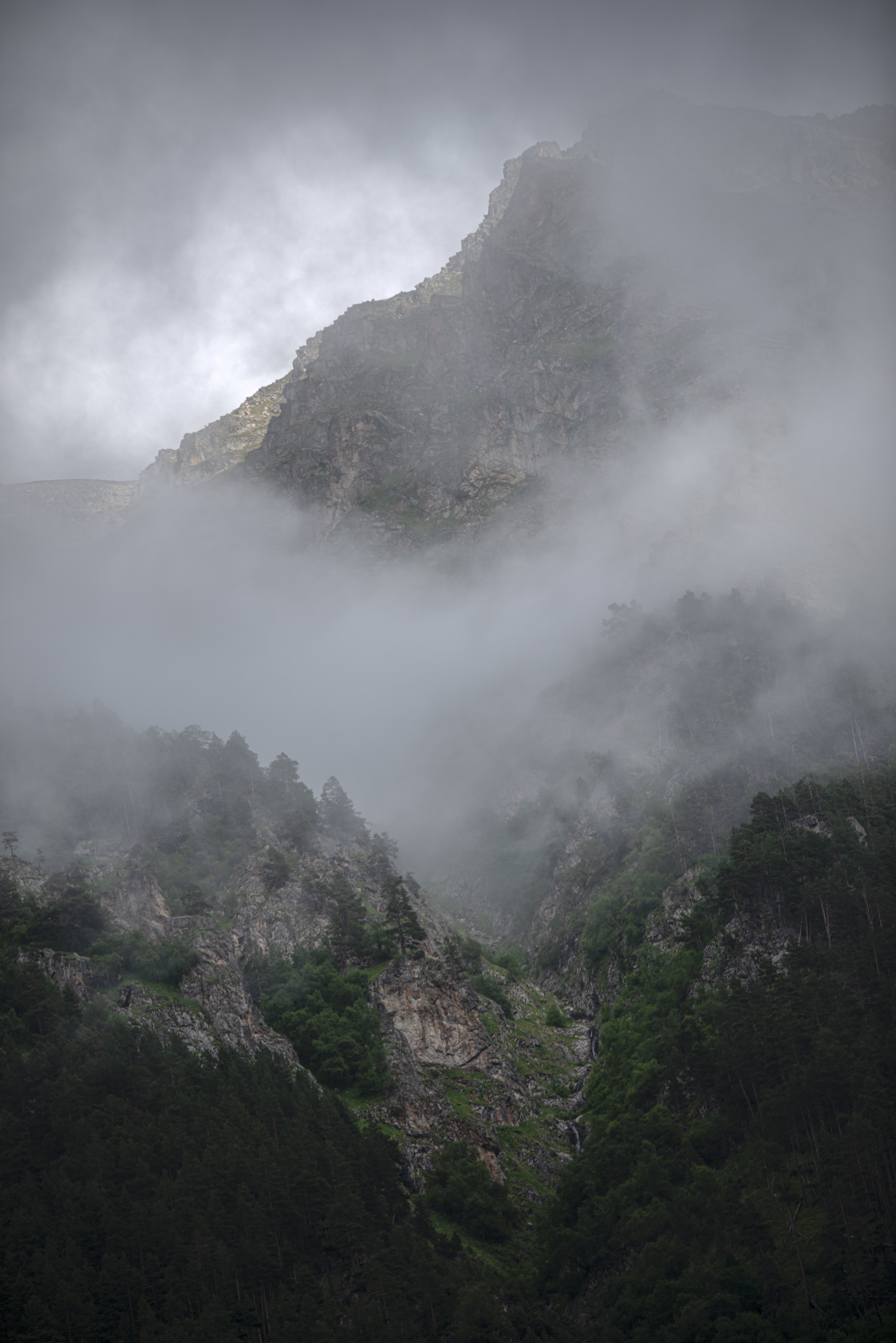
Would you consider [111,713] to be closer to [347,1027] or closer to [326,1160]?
[347,1027]

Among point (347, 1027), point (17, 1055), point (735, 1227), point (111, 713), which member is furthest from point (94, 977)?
point (111, 713)

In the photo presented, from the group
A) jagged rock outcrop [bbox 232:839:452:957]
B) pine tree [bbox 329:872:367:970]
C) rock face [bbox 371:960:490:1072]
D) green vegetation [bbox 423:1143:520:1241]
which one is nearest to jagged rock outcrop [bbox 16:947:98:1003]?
jagged rock outcrop [bbox 232:839:452:957]

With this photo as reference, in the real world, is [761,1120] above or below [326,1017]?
below

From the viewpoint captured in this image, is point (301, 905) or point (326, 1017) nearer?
point (326, 1017)

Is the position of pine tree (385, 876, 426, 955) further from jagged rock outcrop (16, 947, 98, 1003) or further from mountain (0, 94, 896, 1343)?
jagged rock outcrop (16, 947, 98, 1003)

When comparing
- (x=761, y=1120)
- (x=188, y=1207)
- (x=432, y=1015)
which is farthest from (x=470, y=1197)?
(x=188, y=1207)

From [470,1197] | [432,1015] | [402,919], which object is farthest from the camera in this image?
[402,919]

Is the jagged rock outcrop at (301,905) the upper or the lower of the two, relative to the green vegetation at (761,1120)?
upper

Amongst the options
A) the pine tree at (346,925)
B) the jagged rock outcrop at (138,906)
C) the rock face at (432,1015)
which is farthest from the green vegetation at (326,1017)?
the jagged rock outcrop at (138,906)

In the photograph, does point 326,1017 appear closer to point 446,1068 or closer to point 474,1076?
point 446,1068

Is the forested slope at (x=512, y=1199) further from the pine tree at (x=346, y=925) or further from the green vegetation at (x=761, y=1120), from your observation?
the pine tree at (x=346, y=925)

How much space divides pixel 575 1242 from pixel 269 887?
67956 mm

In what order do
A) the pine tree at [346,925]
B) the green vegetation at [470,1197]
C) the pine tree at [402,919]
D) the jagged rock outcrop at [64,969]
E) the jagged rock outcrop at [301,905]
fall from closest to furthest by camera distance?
the green vegetation at [470,1197] → the jagged rock outcrop at [64,969] → the pine tree at [346,925] → the pine tree at [402,919] → the jagged rock outcrop at [301,905]

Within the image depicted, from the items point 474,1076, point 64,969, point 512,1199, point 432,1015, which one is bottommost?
point 512,1199
